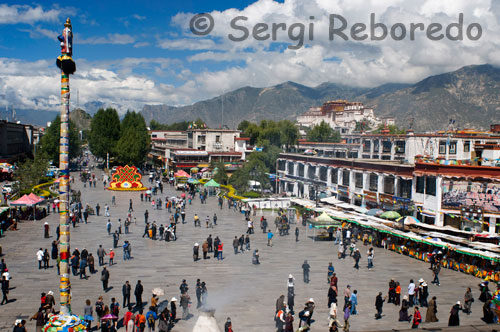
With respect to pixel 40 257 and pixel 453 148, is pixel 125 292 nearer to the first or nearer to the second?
A: pixel 40 257

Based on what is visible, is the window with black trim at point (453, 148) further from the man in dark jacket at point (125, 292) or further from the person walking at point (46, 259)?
the person walking at point (46, 259)

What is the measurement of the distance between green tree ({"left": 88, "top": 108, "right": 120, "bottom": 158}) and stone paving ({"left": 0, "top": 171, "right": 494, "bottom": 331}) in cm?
5521

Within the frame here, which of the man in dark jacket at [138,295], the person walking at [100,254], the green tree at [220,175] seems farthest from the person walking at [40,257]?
the green tree at [220,175]

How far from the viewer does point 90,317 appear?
1556 centimetres

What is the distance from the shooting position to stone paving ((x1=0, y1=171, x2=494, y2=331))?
1766 centimetres

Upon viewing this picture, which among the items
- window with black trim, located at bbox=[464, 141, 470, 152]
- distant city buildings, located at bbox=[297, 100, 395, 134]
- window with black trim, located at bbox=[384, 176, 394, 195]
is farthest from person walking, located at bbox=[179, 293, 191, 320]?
distant city buildings, located at bbox=[297, 100, 395, 134]

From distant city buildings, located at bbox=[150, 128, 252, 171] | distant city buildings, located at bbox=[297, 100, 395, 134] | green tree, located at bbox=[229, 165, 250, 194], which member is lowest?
green tree, located at bbox=[229, 165, 250, 194]

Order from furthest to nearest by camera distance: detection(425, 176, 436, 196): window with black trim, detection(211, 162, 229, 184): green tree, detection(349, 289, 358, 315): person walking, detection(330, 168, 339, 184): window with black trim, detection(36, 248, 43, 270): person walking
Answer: detection(211, 162, 229, 184): green tree, detection(330, 168, 339, 184): window with black trim, detection(425, 176, 436, 196): window with black trim, detection(36, 248, 43, 270): person walking, detection(349, 289, 358, 315): person walking

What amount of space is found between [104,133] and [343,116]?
272ft

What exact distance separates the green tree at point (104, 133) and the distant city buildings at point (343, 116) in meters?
66.4

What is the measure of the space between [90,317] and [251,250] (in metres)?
14.9

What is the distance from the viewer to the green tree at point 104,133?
291 feet

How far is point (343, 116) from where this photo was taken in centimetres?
14525

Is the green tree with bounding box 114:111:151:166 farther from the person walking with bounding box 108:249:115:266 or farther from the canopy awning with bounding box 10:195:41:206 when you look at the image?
the person walking with bounding box 108:249:115:266
